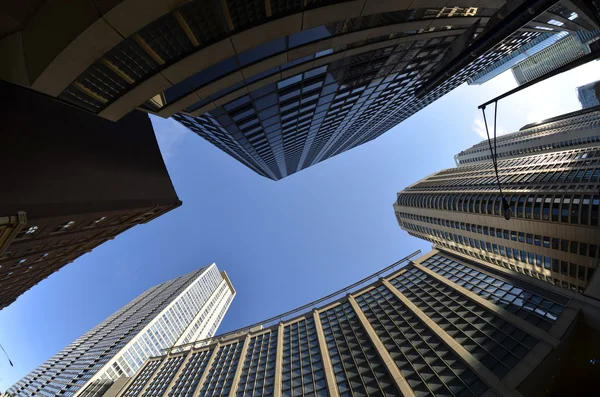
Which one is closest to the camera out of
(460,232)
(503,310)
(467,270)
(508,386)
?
(508,386)

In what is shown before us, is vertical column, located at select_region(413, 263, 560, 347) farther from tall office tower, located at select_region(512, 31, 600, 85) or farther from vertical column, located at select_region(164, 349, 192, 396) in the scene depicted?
tall office tower, located at select_region(512, 31, 600, 85)

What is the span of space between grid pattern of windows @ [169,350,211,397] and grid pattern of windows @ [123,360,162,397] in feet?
35.8

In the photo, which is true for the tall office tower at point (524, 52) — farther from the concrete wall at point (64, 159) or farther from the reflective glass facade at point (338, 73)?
the concrete wall at point (64, 159)

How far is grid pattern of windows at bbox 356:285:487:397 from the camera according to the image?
85.5 ft

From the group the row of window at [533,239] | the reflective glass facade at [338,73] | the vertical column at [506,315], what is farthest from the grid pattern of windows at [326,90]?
the row of window at [533,239]

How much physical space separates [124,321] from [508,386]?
547 ft

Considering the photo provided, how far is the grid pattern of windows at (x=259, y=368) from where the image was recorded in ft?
127

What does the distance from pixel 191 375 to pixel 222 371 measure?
861 centimetres

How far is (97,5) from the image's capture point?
6.32 metres

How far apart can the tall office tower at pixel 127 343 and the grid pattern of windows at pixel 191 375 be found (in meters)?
49.6

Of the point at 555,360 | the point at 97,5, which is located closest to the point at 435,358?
the point at 555,360

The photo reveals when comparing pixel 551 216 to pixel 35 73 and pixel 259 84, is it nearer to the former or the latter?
pixel 259 84

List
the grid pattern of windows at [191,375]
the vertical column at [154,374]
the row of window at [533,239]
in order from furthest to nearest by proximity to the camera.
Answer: the vertical column at [154,374]
the row of window at [533,239]
the grid pattern of windows at [191,375]

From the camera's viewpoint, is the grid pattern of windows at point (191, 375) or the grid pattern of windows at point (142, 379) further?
the grid pattern of windows at point (142, 379)
